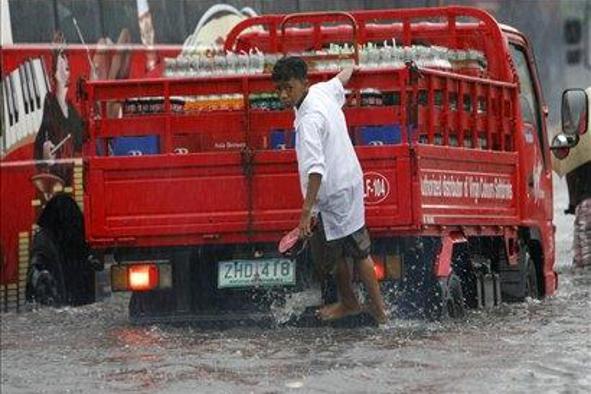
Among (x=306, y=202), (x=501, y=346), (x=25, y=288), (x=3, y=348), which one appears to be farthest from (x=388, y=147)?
(x=25, y=288)

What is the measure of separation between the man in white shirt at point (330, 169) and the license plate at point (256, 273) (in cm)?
38

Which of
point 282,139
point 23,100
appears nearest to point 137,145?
point 282,139

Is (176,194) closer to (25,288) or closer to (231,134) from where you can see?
(231,134)

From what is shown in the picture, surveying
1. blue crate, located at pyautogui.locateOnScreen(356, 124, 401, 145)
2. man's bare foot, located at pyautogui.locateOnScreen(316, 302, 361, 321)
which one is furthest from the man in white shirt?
blue crate, located at pyautogui.locateOnScreen(356, 124, 401, 145)

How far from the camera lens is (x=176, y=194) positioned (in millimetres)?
13172

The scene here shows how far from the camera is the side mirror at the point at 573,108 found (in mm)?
15820

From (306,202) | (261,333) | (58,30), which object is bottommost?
(261,333)

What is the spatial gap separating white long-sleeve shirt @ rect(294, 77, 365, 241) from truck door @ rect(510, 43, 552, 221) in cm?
271

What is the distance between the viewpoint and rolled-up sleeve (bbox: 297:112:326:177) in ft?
40.8

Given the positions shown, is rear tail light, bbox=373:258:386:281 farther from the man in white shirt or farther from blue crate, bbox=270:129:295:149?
blue crate, bbox=270:129:295:149

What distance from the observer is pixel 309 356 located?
1150 centimetres

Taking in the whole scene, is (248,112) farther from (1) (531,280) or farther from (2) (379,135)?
(1) (531,280)

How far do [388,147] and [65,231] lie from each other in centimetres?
408

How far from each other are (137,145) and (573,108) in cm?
408
